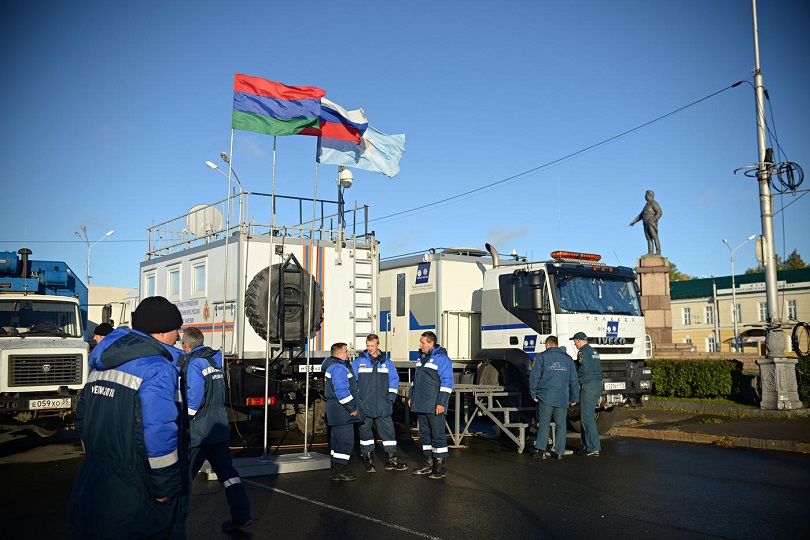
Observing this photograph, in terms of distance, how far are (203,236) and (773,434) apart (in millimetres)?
10745

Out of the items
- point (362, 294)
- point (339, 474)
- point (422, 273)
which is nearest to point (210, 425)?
point (339, 474)

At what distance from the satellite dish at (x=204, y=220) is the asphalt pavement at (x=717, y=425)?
8.65m

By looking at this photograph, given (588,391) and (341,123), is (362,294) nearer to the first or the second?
(341,123)

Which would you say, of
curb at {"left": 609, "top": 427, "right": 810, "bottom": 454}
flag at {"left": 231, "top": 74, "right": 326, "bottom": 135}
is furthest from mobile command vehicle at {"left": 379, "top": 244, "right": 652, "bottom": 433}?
flag at {"left": 231, "top": 74, "right": 326, "bottom": 135}

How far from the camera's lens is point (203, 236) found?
47.0 ft

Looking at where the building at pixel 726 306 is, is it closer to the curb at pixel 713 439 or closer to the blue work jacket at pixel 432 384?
the curb at pixel 713 439

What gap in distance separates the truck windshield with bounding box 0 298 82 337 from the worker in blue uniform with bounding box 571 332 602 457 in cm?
881

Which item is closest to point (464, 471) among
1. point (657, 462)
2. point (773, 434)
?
point (657, 462)

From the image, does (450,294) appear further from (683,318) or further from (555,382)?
(683,318)

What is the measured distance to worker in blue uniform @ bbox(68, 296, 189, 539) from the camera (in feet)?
12.8

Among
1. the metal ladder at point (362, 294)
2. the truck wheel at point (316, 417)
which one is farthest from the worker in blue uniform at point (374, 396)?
the truck wheel at point (316, 417)

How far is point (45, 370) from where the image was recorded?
12.2 meters

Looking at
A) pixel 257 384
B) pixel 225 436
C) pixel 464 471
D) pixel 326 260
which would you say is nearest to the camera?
pixel 225 436

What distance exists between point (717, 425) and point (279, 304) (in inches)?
341
